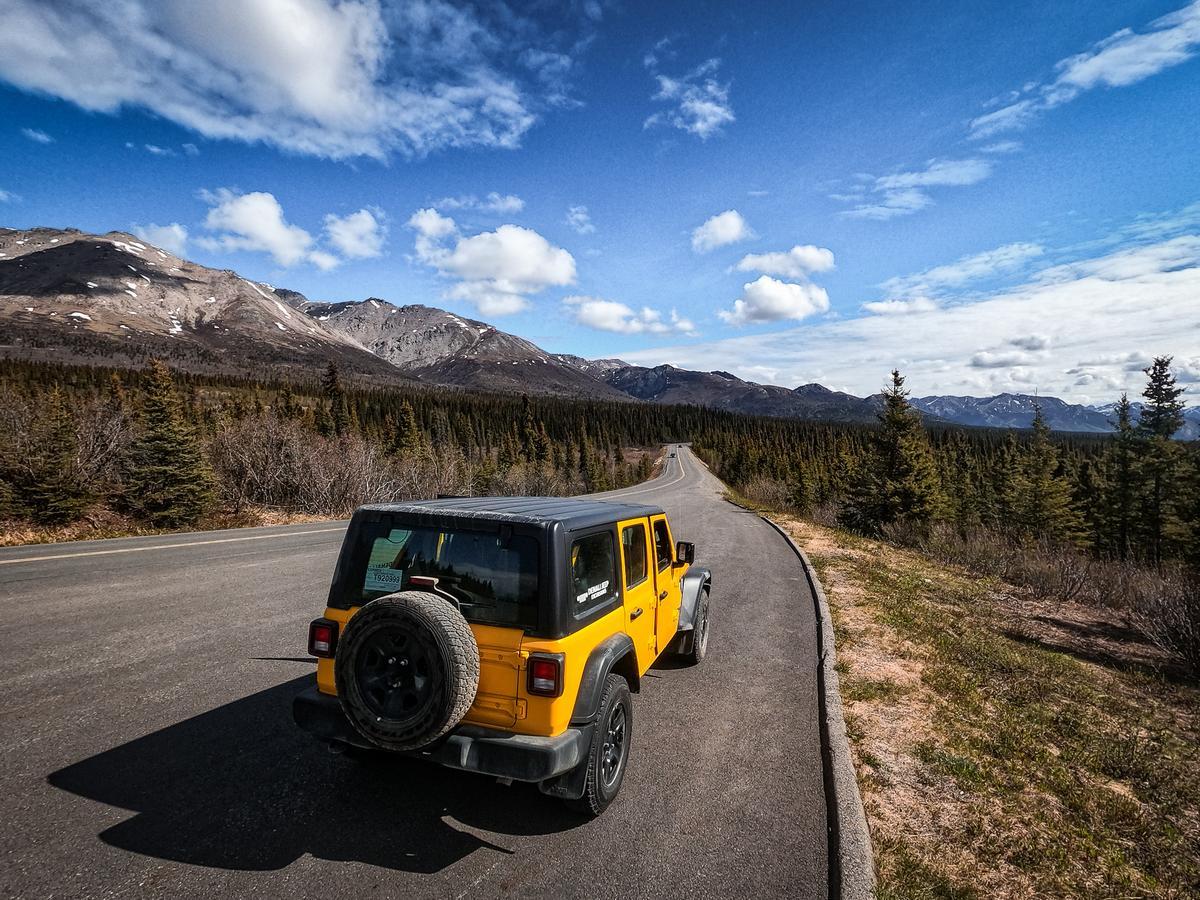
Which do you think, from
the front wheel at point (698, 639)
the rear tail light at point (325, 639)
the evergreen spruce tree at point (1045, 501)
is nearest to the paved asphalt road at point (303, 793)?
the front wheel at point (698, 639)

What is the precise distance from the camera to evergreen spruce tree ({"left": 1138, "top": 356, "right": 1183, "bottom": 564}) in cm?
3238

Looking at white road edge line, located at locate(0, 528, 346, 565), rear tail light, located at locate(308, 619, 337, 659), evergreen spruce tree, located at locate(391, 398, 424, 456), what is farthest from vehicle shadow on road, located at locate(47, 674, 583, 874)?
evergreen spruce tree, located at locate(391, 398, 424, 456)

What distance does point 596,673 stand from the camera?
358cm

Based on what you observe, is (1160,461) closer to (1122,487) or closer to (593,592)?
(1122,487)

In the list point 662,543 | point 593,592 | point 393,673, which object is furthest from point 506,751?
point 662,543

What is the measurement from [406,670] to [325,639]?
83 cm

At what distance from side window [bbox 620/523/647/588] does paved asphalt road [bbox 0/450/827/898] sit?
149 centimetres

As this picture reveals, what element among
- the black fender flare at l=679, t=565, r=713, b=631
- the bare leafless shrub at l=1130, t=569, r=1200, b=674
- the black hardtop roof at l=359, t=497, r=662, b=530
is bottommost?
the bare leafless shrub at l=1130, t=569, r=1200, b=674

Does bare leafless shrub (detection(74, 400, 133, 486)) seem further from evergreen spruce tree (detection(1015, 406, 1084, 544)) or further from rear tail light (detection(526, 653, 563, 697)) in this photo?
evergreen spruce tree (detection(1015, 406, 1084, 544))

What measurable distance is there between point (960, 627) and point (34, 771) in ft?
35.2

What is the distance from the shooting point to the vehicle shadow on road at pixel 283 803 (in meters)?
3.25

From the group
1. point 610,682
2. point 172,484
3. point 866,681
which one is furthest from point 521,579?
point 172,484

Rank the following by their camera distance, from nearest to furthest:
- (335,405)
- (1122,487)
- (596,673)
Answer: (596,673) < (1122,487) < (335,405)

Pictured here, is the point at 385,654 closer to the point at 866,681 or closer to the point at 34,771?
the point at 34,771
